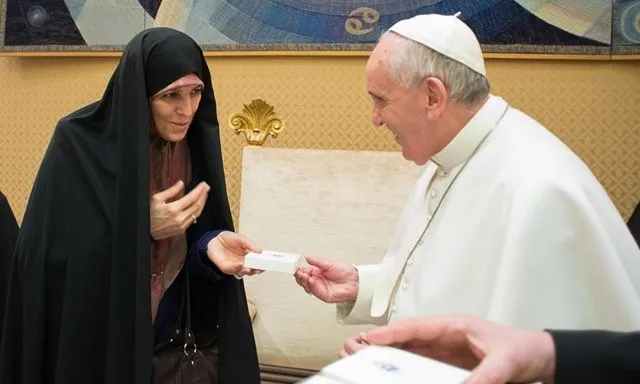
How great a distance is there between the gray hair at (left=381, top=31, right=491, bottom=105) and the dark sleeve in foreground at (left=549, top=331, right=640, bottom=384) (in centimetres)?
93

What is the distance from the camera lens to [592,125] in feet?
12.0

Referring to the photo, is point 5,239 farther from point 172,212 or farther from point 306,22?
point 306,22

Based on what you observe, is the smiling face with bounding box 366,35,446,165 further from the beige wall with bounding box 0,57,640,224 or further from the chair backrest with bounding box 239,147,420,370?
the beige wall with bounding box 0,57,640,224

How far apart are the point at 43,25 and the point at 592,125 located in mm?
3757

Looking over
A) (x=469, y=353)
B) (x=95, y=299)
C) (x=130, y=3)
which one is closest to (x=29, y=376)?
(x=95, y=299)

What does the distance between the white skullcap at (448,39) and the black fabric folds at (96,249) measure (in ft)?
2.60

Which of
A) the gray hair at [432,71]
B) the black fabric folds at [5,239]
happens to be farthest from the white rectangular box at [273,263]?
the black fabric folds at [5,239]

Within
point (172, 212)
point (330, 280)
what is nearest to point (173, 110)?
point (172, 212)

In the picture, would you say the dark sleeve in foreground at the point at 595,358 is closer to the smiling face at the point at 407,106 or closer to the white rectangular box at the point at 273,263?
the smiling face at the point at 407,106

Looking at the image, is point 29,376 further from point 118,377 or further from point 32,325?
point 118,377

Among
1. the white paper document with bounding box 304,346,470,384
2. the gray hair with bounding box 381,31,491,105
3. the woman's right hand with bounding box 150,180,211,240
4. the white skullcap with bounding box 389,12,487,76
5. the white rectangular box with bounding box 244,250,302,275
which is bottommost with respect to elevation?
the white paper document with bounding box 304,346,470,384

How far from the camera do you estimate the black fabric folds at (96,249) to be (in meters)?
2.00

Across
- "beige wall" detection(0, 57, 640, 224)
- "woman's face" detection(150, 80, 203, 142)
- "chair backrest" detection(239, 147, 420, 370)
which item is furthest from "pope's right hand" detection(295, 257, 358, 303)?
"beige wall" detection(0, 57, 640, 224)

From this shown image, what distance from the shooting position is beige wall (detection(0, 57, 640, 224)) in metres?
3.62
